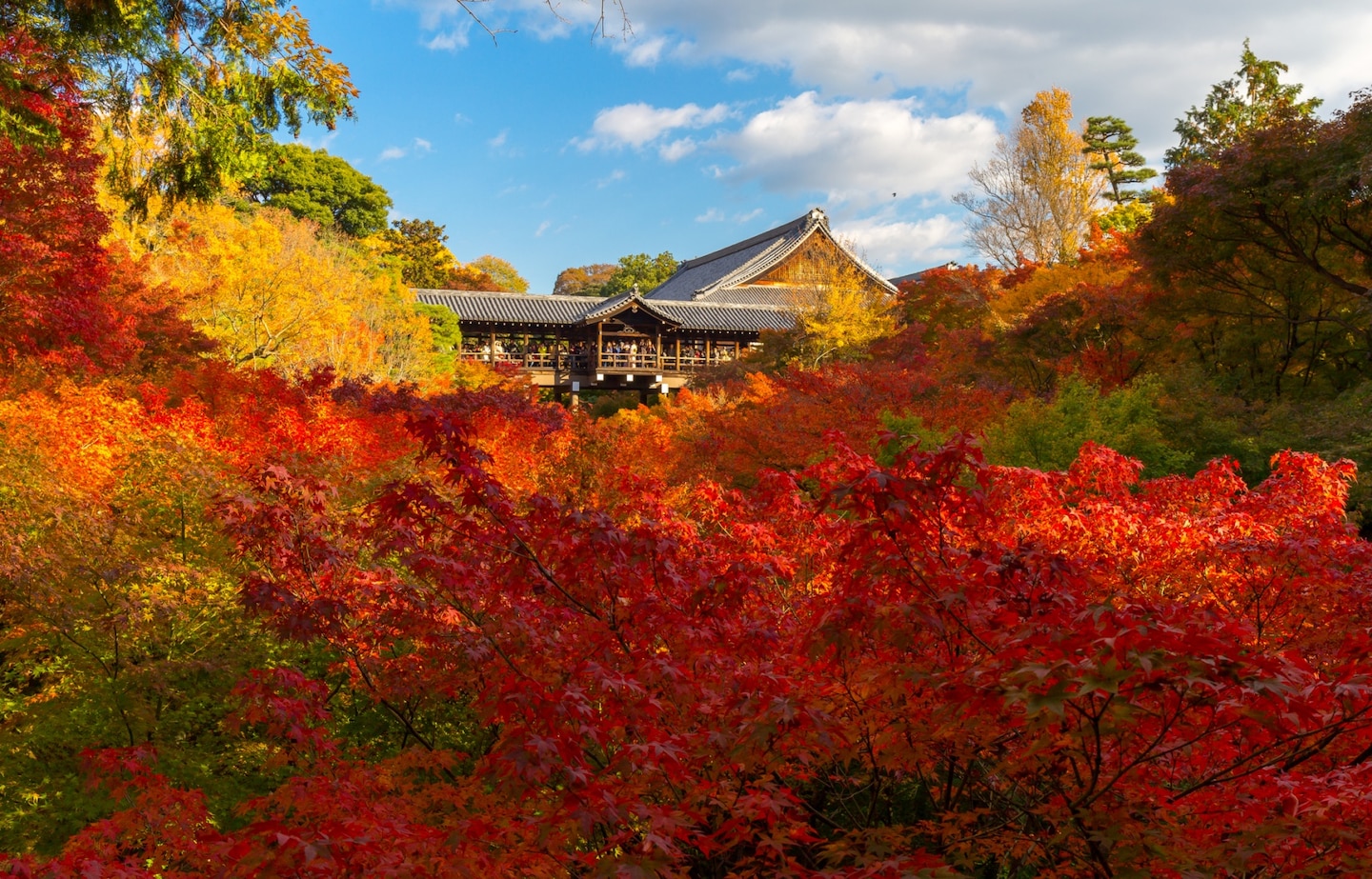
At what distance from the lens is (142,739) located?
6.04m

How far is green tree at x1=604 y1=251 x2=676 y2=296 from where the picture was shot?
177 ft

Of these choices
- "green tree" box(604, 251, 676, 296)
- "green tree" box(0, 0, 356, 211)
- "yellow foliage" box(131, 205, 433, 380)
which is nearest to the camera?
"green tree" box(0, 0, 356, 211)

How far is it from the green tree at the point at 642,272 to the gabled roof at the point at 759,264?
737cm

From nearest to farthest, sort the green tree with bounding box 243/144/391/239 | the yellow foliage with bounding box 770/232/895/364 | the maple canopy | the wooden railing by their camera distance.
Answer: the maple canopy
the yellow foliage with bounding box 770/232/895/364
the wooden railing
the green tree with bounding box 243/144/391/239

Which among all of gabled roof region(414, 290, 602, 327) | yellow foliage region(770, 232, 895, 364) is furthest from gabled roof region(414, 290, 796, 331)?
yellow foliage region(770, 232, 895, 364)

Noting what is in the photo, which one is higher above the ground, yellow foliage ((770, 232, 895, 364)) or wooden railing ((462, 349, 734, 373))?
yellow foliage ((770, 232, 895, 364))

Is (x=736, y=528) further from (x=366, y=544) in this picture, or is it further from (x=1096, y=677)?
(x=1096, y=677)

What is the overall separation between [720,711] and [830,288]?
23735 millimetres

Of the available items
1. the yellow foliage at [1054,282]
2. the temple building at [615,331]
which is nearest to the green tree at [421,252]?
the temple building at [615,331]

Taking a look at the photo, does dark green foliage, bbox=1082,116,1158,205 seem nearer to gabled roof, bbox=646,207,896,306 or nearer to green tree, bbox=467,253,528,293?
gabled roof, bbox=646,207,896,306

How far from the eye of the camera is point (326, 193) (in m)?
37.6

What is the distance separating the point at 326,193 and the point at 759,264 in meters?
18.9

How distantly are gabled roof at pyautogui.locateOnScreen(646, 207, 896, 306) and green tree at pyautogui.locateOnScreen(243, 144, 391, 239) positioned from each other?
46.2 ft

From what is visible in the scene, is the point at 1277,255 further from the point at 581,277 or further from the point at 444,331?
the point at 581,277
